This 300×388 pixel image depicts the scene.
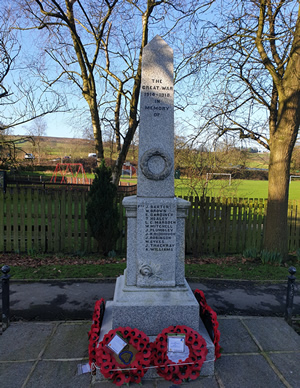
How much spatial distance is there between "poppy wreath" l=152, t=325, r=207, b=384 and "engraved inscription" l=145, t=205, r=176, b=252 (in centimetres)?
95

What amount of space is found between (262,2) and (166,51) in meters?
5.14

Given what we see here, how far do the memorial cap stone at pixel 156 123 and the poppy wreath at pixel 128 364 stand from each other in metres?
1.64

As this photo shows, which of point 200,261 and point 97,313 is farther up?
point 97,313

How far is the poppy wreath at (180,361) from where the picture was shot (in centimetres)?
280

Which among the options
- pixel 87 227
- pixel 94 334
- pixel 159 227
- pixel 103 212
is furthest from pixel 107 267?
pixel 159 227

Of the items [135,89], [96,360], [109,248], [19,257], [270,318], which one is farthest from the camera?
[135,89]

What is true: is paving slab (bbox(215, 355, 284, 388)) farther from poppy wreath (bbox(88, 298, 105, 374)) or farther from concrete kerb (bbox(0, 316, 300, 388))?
poppy wreath (bbox(88, 298, 105, 374))

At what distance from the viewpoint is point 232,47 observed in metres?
7.71

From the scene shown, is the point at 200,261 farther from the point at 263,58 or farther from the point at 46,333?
the point at 263,58

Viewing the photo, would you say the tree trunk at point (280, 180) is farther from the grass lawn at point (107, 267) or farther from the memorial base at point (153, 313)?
the memorial base at point (153, 313)

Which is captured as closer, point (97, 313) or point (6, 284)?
point (97, 313)

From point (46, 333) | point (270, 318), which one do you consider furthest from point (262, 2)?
point (46, 333)

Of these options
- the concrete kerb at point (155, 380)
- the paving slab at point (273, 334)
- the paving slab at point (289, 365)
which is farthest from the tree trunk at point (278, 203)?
the paving slab at point (289, 365)

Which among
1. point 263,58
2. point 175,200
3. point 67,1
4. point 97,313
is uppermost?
point 67,1
